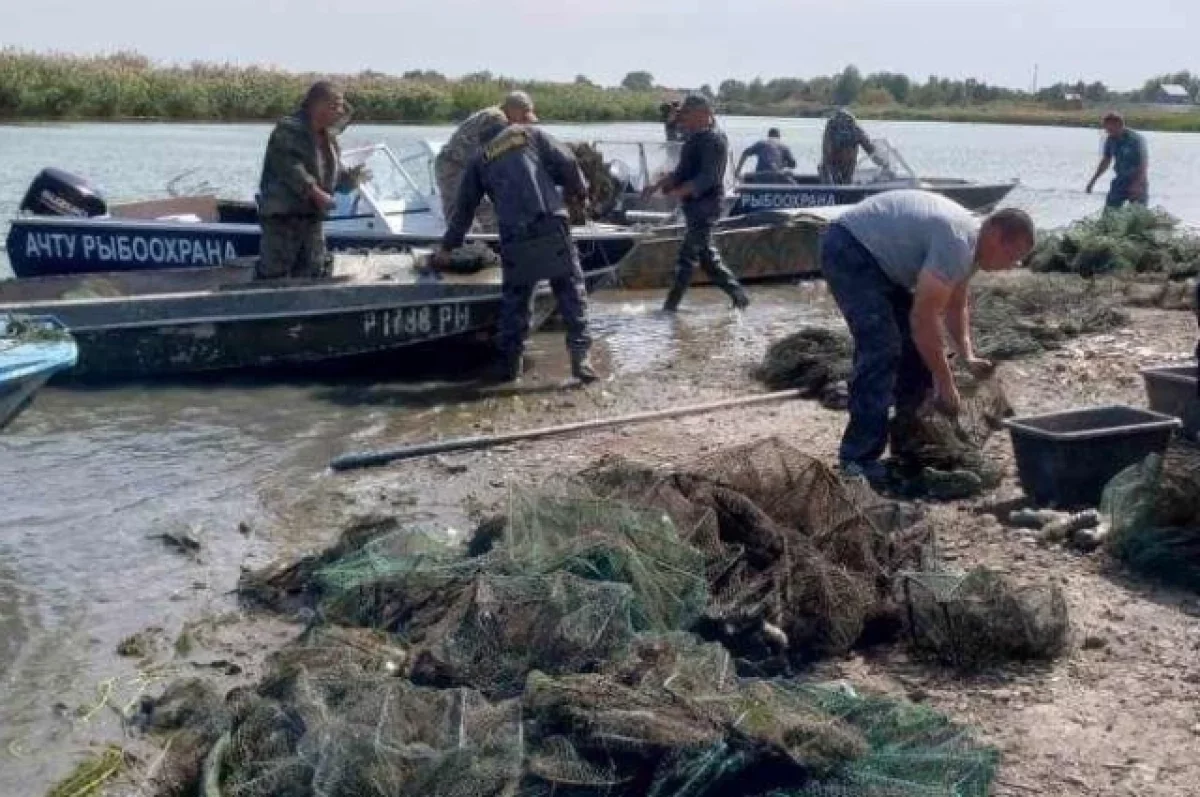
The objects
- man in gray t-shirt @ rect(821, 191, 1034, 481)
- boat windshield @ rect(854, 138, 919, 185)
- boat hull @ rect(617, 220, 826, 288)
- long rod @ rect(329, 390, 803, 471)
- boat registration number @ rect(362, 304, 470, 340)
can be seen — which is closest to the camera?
man in gray t-shirt @ rect(821, 191, 1034, 481)

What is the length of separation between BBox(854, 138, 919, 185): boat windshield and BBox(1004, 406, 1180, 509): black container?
13.9m

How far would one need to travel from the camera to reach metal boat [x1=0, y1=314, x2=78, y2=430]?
312 inches

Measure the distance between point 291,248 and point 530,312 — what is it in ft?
5.98

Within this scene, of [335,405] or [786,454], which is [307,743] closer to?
[786,454]

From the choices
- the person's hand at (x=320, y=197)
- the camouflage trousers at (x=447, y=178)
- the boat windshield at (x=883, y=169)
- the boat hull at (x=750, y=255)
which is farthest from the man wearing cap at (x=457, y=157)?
the boat windshield at (x=883, y=169)

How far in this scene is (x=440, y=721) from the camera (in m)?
4.79

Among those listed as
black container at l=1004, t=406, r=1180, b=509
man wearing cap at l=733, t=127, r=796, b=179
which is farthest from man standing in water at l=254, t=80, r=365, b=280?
man wearing cap at l=733, t=127, r=796, b=179

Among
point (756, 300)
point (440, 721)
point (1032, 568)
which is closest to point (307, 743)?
point (440, 721)

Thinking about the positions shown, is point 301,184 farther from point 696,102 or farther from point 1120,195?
point 1120,195

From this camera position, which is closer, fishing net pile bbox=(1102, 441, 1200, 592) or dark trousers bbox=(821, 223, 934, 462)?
fishing net pile bbox=(1102, 441, 1200, 592)

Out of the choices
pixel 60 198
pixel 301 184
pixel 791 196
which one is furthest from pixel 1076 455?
pixel 791 196

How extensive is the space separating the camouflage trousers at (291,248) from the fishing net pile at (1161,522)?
6.70 meters

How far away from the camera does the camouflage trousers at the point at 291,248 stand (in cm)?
1187

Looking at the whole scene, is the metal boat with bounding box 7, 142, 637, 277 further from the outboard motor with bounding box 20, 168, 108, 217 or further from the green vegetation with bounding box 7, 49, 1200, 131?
the green vegetation with bounding box 7, 49, 1200, 131
